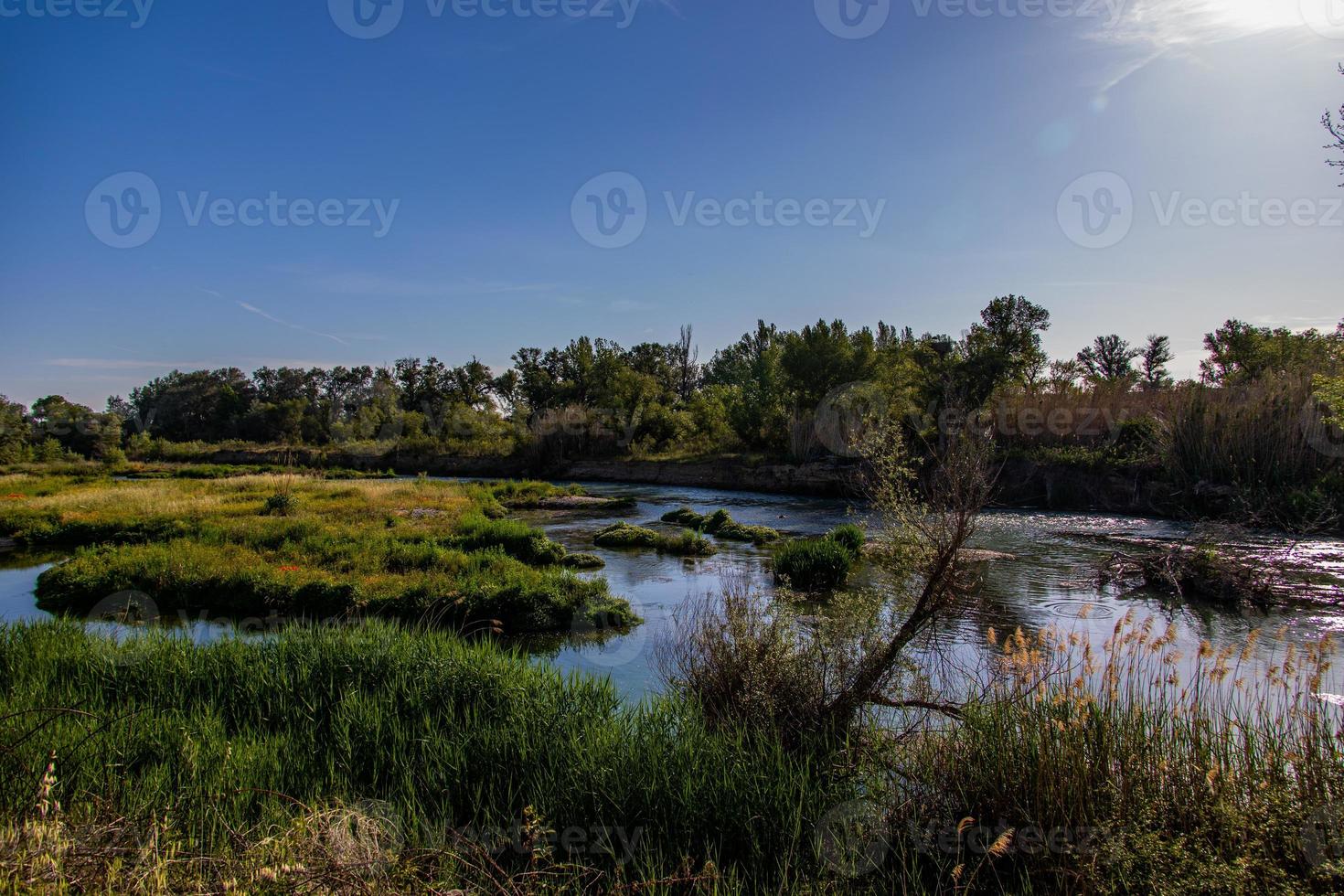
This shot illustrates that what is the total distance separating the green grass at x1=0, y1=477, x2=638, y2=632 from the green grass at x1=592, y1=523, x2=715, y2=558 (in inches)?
131

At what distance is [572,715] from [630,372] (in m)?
53.3

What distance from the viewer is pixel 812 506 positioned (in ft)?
99.9

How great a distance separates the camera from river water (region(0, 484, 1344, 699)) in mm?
10328

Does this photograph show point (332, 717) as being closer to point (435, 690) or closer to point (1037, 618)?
point (435, 690)

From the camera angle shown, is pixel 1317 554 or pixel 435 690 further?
pixel 1317 554

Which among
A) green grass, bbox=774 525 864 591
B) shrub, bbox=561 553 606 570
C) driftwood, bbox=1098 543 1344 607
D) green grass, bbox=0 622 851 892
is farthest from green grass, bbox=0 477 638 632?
driftwood, bbox=1098 543 1344 607

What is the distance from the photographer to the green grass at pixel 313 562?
40.6 ft

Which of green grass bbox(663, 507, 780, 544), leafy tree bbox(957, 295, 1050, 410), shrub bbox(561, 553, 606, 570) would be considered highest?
leafy tree bbox(957, 295, 1050, 410)

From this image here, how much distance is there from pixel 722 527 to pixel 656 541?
3282 millimetres

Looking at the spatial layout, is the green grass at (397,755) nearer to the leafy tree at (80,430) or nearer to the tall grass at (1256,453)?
the tall grass at (1256,453)

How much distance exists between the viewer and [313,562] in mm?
15211

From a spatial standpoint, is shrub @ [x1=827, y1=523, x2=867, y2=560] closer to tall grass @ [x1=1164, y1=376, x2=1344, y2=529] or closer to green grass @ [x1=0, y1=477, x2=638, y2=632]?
green grass @ [x1=0, y1=477, x2=638, y2=632]

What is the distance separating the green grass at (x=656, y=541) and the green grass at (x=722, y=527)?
5.08 feet

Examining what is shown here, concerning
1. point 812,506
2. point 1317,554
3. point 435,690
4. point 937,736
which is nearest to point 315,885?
point 435,690
